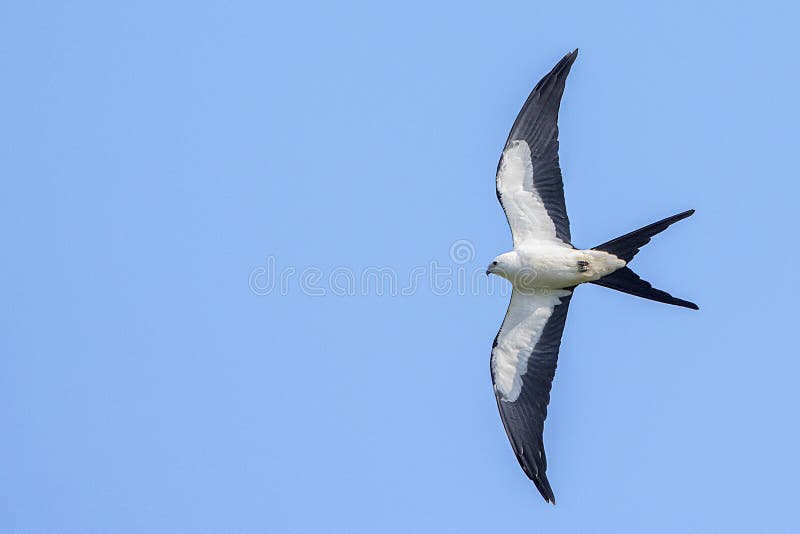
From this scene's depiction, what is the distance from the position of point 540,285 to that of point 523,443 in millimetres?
2041

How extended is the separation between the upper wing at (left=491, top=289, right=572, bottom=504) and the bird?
13 mm

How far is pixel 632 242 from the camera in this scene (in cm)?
1246

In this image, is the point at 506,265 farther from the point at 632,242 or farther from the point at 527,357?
the point at 632,242

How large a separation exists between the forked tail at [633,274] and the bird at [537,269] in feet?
0.04

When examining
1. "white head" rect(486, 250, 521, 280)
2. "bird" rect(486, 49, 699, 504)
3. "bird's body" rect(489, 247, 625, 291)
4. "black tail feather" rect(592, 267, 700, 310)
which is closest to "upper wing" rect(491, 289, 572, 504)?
"bird" rect(486, 49, 699, 504)

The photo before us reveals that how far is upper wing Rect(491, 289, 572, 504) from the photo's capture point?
13062 mm

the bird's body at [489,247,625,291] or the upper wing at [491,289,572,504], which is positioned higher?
the bird's body at [489,247,625,291]

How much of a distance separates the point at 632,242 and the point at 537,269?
4.10 feet

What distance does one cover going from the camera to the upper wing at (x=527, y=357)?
13.1 meters

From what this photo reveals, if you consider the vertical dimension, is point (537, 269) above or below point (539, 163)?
below

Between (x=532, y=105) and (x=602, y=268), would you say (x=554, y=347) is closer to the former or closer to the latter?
(x=602, y=268)

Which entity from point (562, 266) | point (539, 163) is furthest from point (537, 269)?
point (539, 163)

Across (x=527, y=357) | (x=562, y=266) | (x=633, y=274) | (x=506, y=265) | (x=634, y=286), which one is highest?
(x=506, y=265)

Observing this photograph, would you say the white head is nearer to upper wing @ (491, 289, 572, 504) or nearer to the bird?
the bird
